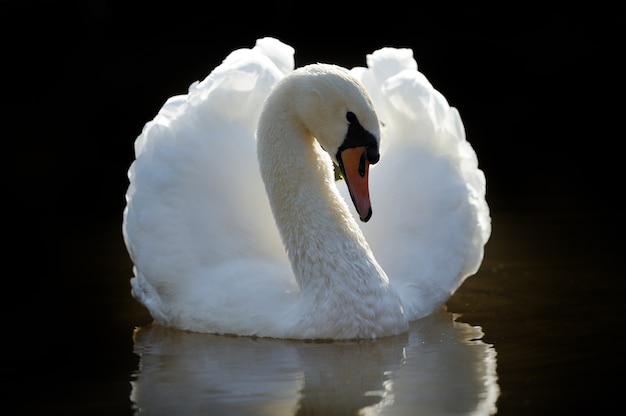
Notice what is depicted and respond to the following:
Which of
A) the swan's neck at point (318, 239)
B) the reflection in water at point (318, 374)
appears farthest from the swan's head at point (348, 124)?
the reflection in water at point (318, 374)

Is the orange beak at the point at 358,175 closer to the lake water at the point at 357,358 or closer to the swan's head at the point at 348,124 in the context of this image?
the swan's head at the point at 348,124

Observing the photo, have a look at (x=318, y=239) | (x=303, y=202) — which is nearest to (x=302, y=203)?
(x=303, y=202)

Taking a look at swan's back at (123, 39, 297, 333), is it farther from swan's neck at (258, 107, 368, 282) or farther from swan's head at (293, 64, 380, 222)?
swan's head at (293, 64, 380, 222)

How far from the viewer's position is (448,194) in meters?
7.14

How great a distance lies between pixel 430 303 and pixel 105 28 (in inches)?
358

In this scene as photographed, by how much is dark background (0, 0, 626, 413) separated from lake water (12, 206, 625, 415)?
2.51 meters

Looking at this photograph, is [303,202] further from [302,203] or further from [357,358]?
[357,358]

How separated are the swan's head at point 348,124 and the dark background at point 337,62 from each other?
13.0ft

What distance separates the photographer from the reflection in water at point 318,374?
5.08 metres

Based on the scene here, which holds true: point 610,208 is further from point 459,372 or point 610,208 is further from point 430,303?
point 459,372

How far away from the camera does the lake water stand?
5.12 m

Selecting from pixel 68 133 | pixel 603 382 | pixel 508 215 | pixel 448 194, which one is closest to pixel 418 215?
pixel 448 194

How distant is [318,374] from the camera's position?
5.62 m

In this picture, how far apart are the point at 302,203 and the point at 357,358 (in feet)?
3.25
